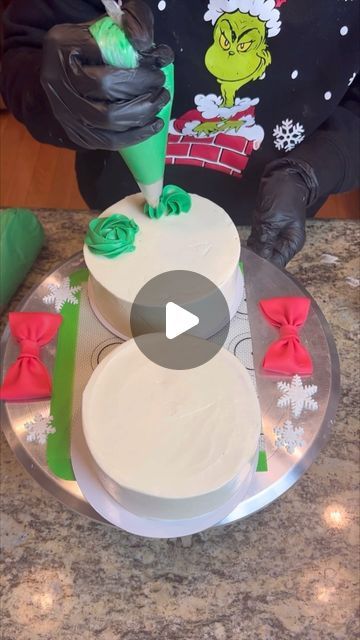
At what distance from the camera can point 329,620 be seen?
584 millimetres

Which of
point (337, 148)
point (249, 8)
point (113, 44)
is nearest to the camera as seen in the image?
point (113, 44)

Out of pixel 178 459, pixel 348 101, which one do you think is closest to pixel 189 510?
pixel 178 459

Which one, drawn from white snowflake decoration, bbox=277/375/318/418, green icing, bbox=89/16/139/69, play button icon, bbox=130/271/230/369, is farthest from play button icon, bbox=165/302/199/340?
green icing, bbox=89/16/139/69

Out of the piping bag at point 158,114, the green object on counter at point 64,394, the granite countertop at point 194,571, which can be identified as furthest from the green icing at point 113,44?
the granite countertop at point 194,571

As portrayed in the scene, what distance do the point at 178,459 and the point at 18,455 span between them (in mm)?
195

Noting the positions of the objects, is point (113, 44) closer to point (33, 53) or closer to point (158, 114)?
point (158, 114)

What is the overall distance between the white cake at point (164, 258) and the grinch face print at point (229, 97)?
19 cm

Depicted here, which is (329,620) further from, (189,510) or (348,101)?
(348,101)

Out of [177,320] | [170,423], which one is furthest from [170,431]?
[177,320]

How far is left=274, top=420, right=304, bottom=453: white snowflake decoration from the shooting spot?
63 cm

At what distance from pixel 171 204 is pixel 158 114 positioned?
12 cm

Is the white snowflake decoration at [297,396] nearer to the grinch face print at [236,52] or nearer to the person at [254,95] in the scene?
the person at [254,95]

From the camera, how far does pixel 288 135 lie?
0.88 meters

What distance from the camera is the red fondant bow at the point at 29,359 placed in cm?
66
